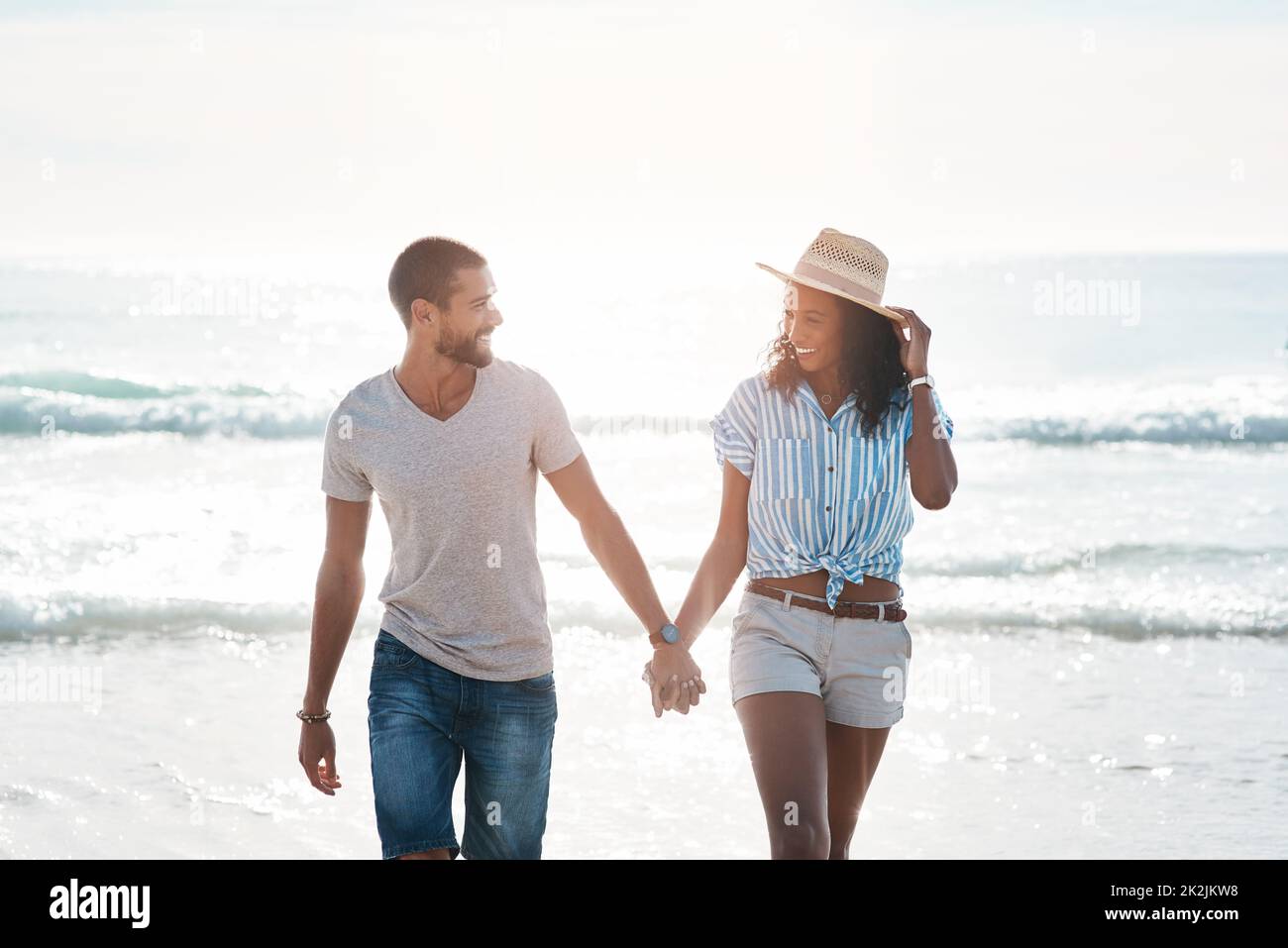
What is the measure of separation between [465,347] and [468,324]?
6 centimetres

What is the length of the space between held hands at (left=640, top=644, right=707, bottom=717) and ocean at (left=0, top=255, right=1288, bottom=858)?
2286 millimetres

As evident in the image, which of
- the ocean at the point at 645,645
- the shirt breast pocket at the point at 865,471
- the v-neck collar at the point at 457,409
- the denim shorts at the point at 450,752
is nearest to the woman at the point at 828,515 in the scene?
the shirt breast pocket at the point at 865,471

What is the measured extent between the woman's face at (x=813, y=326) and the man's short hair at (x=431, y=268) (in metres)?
0.87

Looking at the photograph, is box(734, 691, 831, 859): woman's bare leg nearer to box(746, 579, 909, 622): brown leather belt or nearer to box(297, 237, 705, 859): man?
box(746, 579, 909, 622): brown leather belt

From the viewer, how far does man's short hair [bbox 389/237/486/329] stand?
361 cm

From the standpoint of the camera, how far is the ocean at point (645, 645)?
20.5ft

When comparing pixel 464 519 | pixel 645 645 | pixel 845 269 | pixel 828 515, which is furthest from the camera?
pixel 645 645

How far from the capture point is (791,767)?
361 centimetres

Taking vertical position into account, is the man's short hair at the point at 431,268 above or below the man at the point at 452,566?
above

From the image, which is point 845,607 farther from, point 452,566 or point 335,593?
point 335,593

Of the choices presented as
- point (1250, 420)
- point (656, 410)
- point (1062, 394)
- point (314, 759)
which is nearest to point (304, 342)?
point (656, 410)

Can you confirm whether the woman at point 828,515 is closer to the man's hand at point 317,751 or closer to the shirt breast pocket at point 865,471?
the shirt breast pocket at point 865,471

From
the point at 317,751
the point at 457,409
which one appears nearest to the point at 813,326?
the point at 457,409
